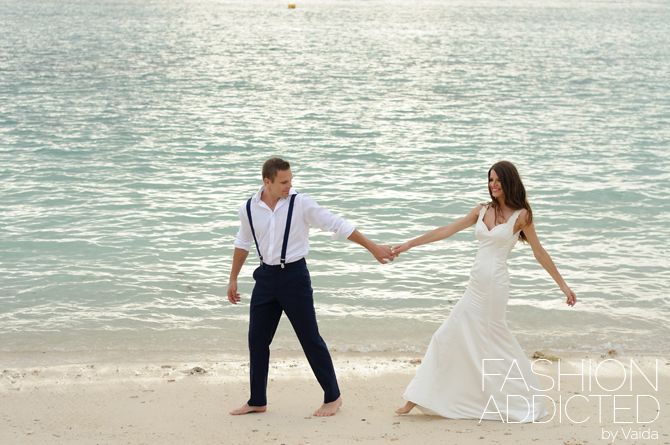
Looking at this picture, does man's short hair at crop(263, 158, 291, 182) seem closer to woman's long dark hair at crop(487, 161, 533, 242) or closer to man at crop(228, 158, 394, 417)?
man at crop(228, 158, 394, 417)

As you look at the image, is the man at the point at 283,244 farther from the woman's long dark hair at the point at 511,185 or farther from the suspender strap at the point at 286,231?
the woman's long dark hair at the point at 511,185

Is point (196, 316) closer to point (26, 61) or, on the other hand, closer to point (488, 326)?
point (488, 326)

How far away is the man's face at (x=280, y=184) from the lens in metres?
4.47

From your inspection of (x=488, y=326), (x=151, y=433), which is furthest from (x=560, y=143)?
(x=151, y=433)

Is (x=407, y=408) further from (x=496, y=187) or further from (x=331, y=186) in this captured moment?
(x=331, y=186)

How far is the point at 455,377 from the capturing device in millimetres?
4688

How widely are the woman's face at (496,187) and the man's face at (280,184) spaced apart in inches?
56.8

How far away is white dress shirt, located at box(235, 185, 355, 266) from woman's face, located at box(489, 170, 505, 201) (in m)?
1.06

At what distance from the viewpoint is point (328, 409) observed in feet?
16.0

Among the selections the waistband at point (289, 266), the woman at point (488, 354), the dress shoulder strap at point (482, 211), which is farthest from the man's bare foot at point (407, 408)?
the dress shoulder strap at point (482, 211)

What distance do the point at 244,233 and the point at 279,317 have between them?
0.65 metres

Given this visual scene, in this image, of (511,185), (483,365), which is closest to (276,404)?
(483,365)

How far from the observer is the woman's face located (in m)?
4.70

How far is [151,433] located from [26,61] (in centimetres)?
3213
